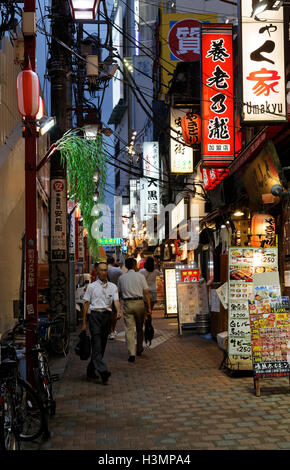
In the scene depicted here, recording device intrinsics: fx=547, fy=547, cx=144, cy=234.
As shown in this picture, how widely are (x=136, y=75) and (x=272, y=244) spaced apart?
212ft

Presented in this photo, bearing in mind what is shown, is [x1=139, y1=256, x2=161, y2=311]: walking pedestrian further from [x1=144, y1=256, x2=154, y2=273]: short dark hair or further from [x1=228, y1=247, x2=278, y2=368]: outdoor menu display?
[x1=228, y1=247, x2=278, y2=368]: outdoor menu display

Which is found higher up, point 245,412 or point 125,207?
point 125,207

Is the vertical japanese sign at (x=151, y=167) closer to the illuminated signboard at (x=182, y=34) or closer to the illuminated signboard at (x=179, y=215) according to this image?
the illuminated signboard at (x=179, y=215)

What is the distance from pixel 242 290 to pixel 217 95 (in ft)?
23.0

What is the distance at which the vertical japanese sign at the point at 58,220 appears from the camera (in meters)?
13.6

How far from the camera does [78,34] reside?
19219mm

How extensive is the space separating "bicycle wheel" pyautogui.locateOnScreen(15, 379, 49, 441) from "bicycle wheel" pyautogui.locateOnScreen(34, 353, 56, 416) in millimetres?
483

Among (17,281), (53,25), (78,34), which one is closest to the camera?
(17,281)

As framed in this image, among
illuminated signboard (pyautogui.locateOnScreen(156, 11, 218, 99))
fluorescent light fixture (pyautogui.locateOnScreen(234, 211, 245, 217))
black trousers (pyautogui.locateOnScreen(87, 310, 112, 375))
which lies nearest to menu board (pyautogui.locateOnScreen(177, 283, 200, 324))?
fluorescent light fixture (pyautogui.locateOnScreen(234, 211, 245, 217))

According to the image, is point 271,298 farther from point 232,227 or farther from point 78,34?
point 78,34

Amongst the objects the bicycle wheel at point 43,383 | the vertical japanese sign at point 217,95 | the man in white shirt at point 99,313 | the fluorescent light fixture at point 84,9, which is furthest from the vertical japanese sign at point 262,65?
the bicycle wheel at point 43,383

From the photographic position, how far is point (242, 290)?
9906 millimetres

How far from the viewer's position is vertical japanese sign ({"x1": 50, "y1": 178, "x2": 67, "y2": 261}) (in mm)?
13609

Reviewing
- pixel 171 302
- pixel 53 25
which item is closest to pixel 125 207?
pixel 171 302
